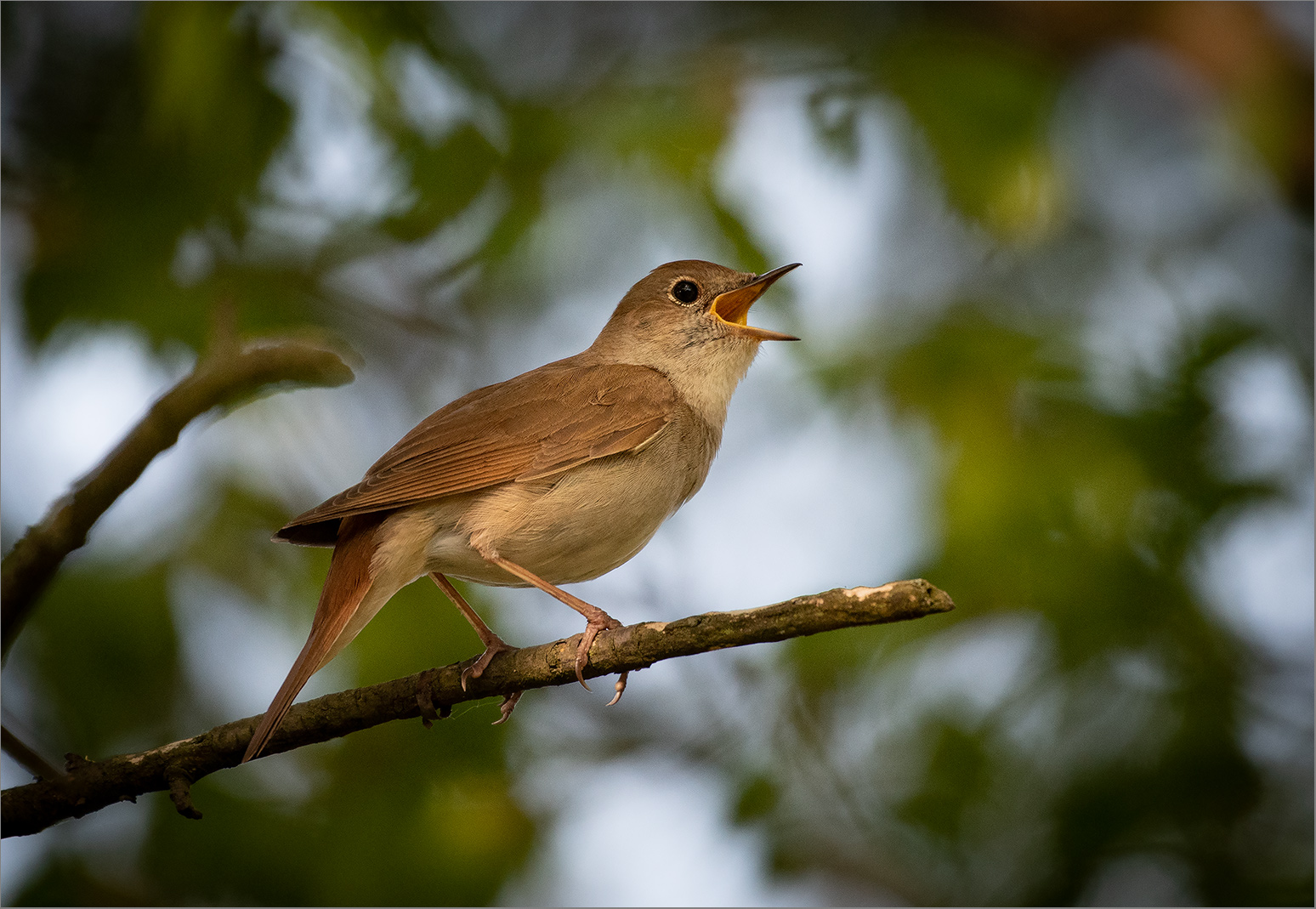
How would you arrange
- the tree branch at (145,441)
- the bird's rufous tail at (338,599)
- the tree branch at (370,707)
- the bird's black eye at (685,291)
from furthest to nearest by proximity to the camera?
1. the bird's black eye at (685,291)
2. the bird's rufous tail at (338,599)
3. the tree branch at (370,707)
4. the tree branch at (145,441)

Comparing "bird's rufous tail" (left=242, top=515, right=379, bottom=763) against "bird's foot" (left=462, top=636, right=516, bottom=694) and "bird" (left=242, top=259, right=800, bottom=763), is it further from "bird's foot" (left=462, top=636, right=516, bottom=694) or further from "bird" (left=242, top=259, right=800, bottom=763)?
"bird's foot" (left=462, top=636, right=516, bottom=694)

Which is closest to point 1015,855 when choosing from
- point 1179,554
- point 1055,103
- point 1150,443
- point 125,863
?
point 1179,554

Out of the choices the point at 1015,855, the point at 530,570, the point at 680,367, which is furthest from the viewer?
the point at 1015,855

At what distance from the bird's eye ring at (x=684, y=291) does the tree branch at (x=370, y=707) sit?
2.18m

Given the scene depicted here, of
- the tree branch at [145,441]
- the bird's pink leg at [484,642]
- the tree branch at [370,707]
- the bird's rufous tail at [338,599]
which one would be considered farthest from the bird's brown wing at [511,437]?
the tree branch at [145,441]

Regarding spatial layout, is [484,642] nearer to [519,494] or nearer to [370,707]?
[519,494]

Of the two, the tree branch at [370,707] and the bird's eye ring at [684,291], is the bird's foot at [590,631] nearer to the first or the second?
the tree branch at [370,707]

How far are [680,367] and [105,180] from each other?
302cm

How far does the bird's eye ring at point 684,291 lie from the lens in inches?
200

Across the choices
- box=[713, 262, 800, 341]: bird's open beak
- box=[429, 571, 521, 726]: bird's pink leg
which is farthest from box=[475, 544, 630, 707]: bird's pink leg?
box=[713, 262, 800, 341]: bird's open beak

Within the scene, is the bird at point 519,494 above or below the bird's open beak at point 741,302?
below

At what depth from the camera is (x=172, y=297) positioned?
4.92m

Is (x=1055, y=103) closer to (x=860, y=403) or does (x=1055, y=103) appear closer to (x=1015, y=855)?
(x=860, y=403)

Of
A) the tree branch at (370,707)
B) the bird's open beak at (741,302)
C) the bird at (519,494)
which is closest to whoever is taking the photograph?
the tree branch at (370,707)
